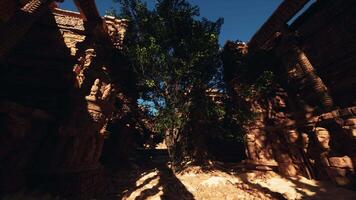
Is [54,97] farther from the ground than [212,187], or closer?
farther from the ground

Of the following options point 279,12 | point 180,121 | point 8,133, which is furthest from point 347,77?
point 8,133

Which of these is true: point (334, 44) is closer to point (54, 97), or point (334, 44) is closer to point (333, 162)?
point (333, 162)

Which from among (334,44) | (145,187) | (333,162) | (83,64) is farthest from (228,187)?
(83,64)

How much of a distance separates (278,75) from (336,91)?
324 cm

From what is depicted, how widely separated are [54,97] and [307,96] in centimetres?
1214

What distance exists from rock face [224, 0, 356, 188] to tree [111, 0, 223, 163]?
2.58 meters

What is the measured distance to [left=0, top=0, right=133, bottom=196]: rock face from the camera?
616 cm

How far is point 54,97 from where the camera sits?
27.0 feet

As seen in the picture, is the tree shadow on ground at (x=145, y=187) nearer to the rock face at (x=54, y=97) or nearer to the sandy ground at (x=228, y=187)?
the sandy ground at (x=228, y=187)

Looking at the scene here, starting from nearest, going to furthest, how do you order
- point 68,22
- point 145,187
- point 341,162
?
point 341,162 → point 145,187 → point 68,22

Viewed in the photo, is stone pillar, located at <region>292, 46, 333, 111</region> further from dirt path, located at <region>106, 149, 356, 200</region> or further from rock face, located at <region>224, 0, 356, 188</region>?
dirt path, located at <region>106, 149, 356, 200</region>

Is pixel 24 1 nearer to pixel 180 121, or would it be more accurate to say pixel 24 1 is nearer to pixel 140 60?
pixel 140 60

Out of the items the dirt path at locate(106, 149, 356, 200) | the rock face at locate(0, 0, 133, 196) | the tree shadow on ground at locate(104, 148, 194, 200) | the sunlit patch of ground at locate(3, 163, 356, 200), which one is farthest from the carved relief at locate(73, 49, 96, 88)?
the dirt path at locate(106, 149, 356, 200)

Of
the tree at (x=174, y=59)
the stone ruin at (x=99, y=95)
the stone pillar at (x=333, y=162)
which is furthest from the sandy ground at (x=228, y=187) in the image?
the tree at (x=174, y=59)
